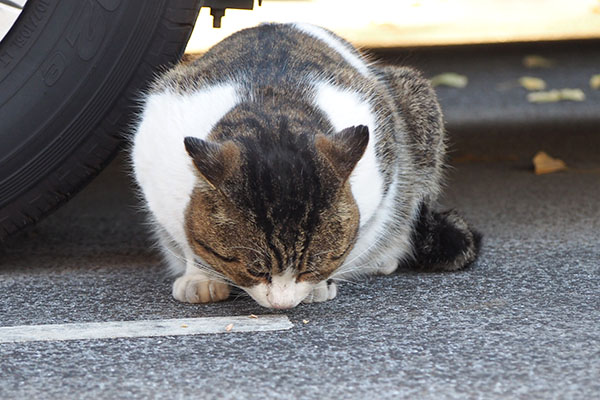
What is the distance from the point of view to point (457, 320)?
216 centimetres

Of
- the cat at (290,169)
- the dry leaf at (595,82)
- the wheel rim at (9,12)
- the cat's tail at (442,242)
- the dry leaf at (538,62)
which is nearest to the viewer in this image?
the cat at (290,169)

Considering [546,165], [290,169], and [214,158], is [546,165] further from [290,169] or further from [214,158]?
[214,158]

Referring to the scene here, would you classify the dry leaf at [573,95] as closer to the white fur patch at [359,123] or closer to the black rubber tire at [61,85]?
the white fur patch at [359,123]

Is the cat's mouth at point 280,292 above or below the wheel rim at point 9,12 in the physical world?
below

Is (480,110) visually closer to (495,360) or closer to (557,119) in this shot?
(557,119)

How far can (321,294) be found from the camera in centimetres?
245

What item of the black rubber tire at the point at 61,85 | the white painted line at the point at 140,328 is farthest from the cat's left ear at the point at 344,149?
the black rubber tire at the point at 61,85

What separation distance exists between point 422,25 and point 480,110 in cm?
90

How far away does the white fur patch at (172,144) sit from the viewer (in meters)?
2.41

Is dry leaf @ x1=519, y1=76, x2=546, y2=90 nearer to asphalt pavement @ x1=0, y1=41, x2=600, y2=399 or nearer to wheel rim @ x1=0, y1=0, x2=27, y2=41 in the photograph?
asphalt pavement @ x1=0, y1=41, x2=600, y2=399

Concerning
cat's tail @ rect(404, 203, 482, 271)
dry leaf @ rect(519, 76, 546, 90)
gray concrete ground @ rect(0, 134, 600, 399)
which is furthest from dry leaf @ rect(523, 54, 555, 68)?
cat's tail @ rect(404, 203, 482, 271)

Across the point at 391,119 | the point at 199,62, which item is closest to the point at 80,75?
the point at 199,62

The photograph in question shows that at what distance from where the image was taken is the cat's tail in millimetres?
2693

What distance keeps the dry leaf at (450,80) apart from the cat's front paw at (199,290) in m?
3.46
